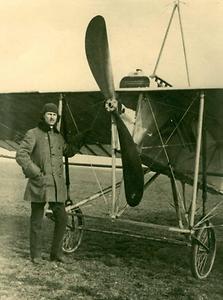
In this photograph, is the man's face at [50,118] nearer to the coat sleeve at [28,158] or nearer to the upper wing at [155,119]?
the coat sleeve at [28,158]

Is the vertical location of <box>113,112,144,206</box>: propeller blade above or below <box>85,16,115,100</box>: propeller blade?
below

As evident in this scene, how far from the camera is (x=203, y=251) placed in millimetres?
6520

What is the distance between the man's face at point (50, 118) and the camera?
6.00 meters

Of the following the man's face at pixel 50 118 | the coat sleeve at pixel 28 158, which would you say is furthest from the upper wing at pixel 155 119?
the coat sleeve at pixel 28 158

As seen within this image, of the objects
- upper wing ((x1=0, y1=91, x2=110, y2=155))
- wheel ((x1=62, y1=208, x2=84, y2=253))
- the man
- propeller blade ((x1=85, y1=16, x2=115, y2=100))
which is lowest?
wheel ((x1=62, y1=208, x2=84, y2=253))

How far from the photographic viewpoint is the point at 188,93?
6250 mm

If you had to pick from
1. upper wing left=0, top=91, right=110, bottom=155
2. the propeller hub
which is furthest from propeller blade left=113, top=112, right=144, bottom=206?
upper wing left=0, top=91, right=110, bottom=155

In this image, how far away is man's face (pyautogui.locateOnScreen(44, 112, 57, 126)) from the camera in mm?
5999

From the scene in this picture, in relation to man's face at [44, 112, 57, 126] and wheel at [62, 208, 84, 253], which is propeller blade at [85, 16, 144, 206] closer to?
man's face at [44, 112, 57, 126]

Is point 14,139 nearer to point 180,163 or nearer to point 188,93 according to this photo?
point 180,163

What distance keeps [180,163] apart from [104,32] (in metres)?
3.33

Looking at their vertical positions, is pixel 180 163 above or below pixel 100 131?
below

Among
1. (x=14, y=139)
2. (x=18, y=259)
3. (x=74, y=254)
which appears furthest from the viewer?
(x=14, y=139)

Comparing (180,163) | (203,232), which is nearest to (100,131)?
(180,163)
